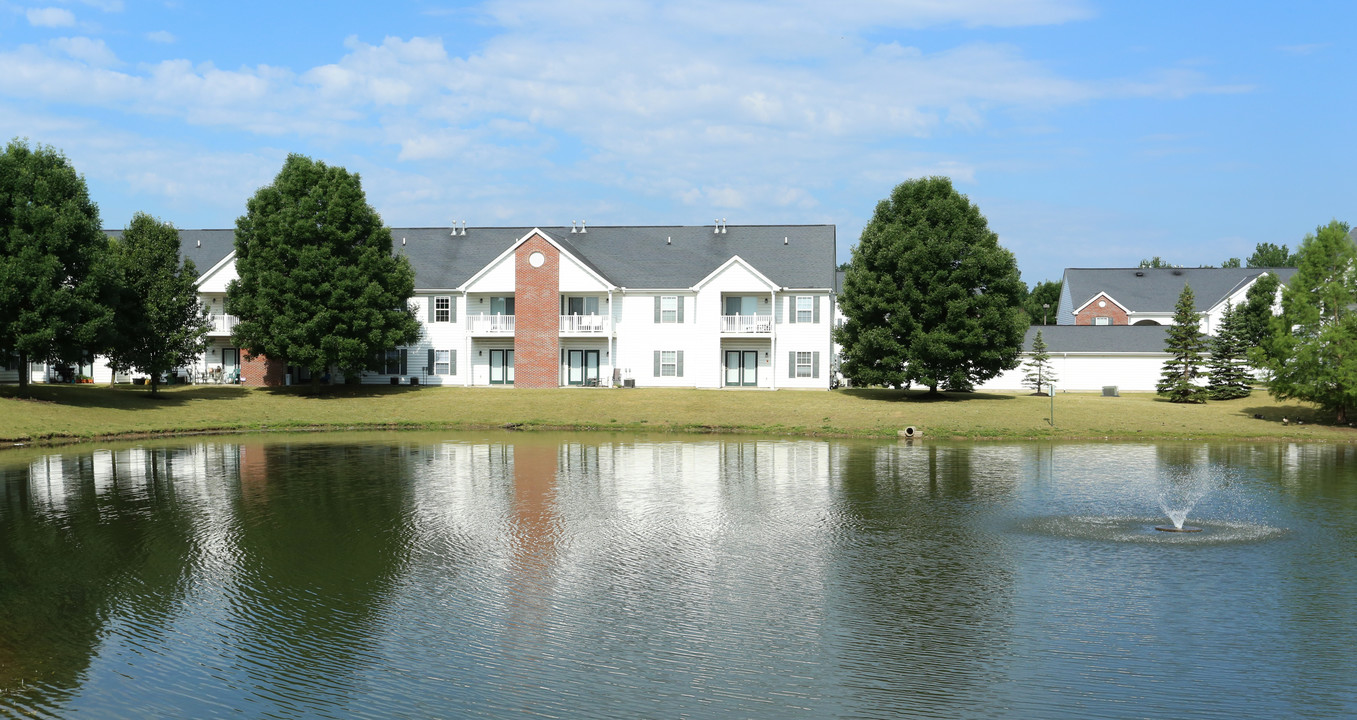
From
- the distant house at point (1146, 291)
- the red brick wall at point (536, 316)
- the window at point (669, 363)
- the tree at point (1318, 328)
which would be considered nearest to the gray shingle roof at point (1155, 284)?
the distant house at point (1146, 291)

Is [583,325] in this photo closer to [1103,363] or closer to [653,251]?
[653,251]

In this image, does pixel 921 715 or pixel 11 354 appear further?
pixel 11 354

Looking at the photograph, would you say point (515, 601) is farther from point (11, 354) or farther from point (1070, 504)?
point (11, 354)

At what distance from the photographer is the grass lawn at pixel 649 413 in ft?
137

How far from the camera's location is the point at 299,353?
167 ft

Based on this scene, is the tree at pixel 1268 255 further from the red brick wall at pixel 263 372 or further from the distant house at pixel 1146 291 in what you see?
the red brick wall at pixel 263 372

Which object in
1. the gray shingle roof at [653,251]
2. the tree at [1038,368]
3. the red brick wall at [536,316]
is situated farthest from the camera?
the tree at [1038,368]

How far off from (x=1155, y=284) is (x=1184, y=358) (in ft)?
127

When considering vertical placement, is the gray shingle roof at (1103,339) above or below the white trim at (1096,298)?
below

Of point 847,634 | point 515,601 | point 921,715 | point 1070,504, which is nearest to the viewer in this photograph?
point 921,715

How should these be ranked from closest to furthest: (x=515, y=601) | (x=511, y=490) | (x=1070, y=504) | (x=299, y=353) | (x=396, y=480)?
(x=515, y=601)
(x=1070, y=504)
(x=511, y=490)
(x=396, y=480)
(x=299, y=353)

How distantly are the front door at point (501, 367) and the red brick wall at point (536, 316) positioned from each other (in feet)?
5.65

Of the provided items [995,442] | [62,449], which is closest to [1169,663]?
[995,442]

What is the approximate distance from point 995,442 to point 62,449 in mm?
34401
